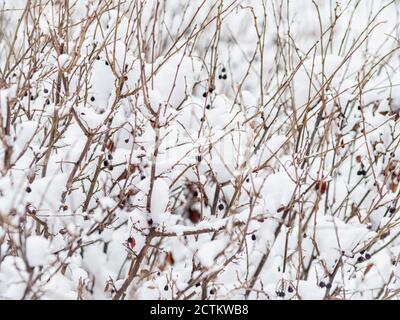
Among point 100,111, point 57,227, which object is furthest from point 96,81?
point 57,227

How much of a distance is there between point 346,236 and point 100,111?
1.29 meters

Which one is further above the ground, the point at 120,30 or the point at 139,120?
the point at 120,30

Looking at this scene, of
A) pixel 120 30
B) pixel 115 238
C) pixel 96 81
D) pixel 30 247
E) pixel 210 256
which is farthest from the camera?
pixel 120 30

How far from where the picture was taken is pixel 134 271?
2479 millimetres

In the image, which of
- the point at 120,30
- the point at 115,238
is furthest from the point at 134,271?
the point at 120,30

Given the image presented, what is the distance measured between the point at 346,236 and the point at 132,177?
91 centimetres

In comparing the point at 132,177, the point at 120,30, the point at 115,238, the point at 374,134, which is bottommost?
the point at 115,238

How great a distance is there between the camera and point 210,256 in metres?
2.07

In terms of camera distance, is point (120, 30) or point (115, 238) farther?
point (120, 30)

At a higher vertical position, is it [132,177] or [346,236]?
[132,177]
